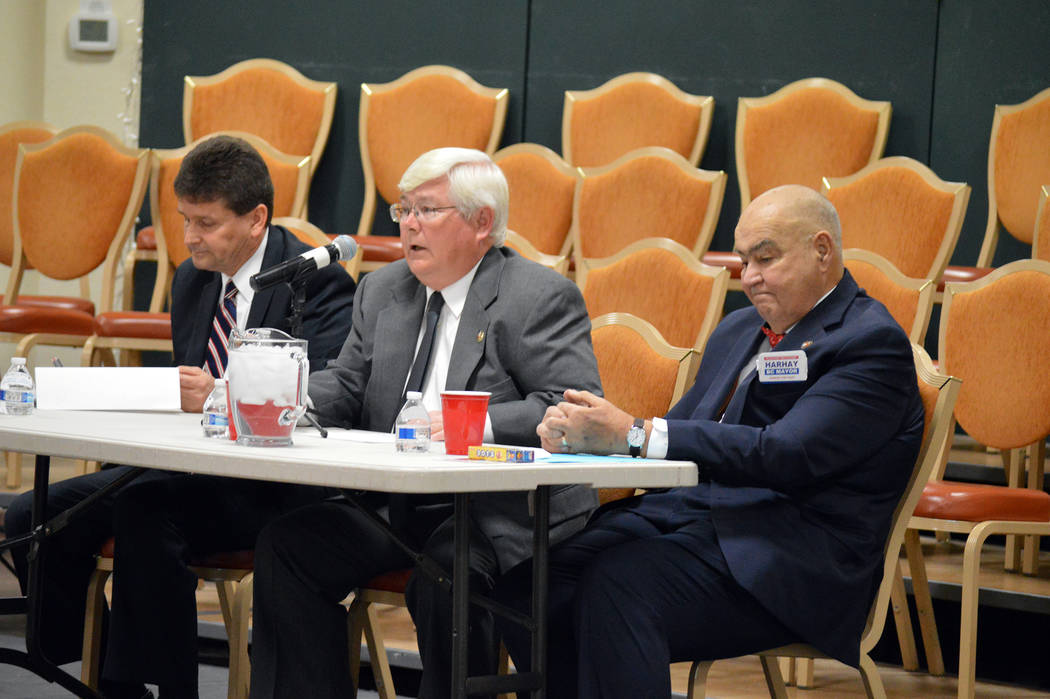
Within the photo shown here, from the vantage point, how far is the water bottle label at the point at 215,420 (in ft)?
6.47

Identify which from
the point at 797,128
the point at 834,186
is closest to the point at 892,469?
the point at 834,186

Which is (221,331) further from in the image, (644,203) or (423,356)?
(644,203)

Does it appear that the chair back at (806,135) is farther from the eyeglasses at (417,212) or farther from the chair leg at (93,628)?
the chair leg at (93,628)

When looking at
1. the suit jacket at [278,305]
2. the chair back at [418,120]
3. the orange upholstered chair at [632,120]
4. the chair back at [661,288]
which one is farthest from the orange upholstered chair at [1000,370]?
the chair back at [418,120]

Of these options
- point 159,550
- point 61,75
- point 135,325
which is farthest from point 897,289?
point 61,75

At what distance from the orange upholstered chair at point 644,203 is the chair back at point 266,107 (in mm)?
1405

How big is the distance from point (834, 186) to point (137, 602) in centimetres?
268

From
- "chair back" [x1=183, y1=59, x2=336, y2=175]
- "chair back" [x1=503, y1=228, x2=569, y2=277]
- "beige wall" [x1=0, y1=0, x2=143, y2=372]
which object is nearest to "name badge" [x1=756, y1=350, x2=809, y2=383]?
"chair back" [x1=503, y1=228, x2=569, y2=277]

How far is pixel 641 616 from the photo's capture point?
77.5 inches

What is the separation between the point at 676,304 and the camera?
329 centimetres

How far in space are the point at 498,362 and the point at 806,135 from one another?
2.69m

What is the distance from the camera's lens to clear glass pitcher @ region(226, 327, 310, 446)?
183 centimetres

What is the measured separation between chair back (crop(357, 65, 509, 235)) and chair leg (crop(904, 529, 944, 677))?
8.72 feet

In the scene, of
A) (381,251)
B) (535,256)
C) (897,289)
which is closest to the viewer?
(897,289)
